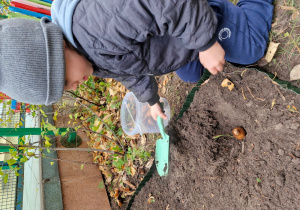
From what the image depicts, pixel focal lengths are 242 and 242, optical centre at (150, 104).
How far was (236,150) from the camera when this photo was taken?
1.55 metres

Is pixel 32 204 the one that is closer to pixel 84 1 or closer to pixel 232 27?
pixel 84 1

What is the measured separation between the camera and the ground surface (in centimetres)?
126

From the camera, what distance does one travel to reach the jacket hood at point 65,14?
1083 millimetres

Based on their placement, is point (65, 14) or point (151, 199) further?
point (151, 199)

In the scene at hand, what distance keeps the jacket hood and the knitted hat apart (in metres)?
0.04

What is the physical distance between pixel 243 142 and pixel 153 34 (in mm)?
899

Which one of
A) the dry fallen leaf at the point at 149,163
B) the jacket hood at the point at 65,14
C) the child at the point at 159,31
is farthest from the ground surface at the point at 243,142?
the jacket hood at the point at 65,14

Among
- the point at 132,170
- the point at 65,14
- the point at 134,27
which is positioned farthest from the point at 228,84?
the point at 132,170

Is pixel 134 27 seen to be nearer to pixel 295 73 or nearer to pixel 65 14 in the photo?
pixel 65 14

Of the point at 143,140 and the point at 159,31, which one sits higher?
the point at 159,31

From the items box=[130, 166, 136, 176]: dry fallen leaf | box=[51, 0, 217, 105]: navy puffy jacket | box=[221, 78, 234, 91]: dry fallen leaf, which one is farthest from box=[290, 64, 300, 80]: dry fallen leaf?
box=[130, 166, 136, 176]: dry fallen leaf

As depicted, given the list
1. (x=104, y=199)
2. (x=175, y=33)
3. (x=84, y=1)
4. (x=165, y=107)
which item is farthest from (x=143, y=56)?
(x=104, y=199)

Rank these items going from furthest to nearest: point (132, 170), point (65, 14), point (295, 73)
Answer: point (132, 170) < point (295, 73) < point (65, 14)

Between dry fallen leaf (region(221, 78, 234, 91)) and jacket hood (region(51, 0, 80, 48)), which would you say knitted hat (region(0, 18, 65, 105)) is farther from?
dry fallen leaf (region(221, 78, 234, 91))
